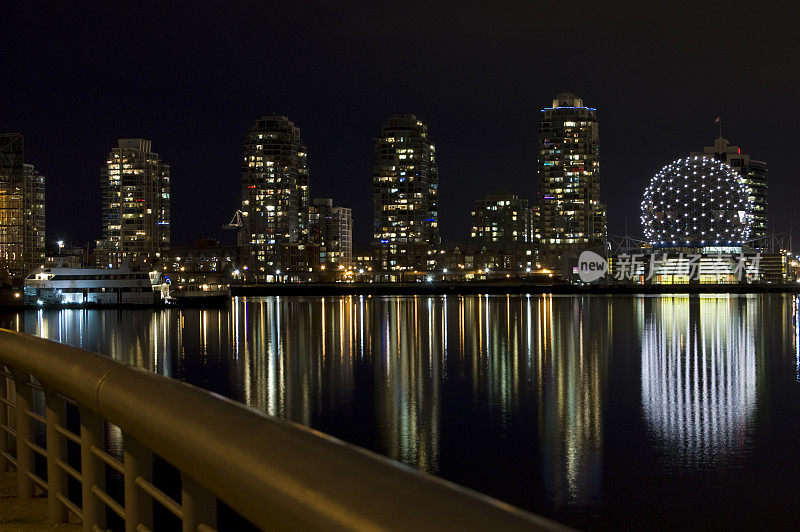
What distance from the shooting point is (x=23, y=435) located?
4730 mm

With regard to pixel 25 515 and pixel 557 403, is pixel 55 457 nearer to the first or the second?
pixel 25 515

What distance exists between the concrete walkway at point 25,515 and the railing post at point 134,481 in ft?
4.05

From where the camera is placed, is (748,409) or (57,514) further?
(748,409)

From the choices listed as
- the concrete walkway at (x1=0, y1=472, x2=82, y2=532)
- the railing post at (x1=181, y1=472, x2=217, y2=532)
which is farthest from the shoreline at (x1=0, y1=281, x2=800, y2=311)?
the railing post at (x1=181, y1=472, x2=217, y2=532)

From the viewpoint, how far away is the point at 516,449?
18.0 m

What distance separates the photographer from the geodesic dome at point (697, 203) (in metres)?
130

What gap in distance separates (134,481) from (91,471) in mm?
731

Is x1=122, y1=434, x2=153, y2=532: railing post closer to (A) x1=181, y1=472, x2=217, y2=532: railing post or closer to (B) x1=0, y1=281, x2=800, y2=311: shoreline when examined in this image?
(A) x1=181, y1=472, x2=217, y2=532: railing post

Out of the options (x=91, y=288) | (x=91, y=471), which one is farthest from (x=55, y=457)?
(x=91, y=288)

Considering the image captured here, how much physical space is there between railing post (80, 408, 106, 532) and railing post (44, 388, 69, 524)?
471 millimetres

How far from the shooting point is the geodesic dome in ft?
426

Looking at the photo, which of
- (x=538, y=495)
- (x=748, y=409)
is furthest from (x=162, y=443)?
(x=748, y=409)

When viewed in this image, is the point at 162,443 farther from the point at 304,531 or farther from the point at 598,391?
the point at 598,391

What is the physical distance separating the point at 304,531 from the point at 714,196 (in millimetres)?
138395
